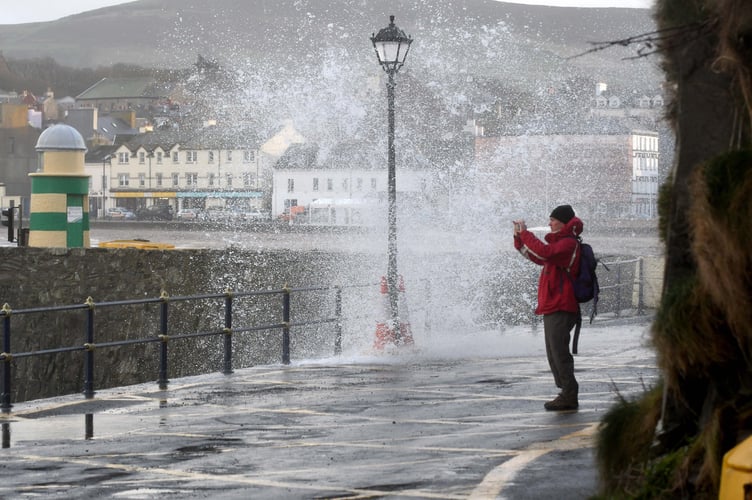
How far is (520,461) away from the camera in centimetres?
961

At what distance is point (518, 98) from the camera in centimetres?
6862

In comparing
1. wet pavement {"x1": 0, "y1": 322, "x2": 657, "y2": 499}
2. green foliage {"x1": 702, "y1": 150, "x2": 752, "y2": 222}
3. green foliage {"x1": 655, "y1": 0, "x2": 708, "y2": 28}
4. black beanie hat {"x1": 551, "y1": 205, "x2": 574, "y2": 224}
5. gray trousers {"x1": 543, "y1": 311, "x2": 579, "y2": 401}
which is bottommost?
wet pavement {"x1": 0, "y1": 322, "x2": 657, "y2": 499}

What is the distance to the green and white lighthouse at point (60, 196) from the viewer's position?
106ft

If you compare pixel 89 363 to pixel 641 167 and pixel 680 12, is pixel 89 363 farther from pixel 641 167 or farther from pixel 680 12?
pixel 641 167

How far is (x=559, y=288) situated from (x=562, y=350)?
0.53m

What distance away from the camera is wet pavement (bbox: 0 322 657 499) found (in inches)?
352

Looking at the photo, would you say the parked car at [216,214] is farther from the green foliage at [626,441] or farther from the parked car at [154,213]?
the green foliage at [626,441]

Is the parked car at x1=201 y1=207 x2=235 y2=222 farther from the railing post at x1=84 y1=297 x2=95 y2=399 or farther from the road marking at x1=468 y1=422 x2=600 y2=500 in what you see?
the road marking at x1=468 y1=422 x2=600 y2=500

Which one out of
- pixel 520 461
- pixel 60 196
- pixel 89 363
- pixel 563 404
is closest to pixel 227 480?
pixel 520 461

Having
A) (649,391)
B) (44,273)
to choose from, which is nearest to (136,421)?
(649,391)

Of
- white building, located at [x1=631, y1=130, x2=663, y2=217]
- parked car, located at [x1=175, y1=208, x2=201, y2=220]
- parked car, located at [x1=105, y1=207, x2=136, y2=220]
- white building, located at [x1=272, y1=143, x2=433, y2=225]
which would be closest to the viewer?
white building, located at [x1=272, y1=143, x2=433, y2=225]

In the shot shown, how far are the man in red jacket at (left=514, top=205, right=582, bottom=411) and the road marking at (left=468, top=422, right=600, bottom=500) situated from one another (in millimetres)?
1149

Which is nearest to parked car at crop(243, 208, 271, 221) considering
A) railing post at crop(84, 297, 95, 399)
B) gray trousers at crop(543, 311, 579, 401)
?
railing post at crop(84, 297, 95, 399)

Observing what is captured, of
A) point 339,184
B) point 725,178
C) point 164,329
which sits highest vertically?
point 339,184
